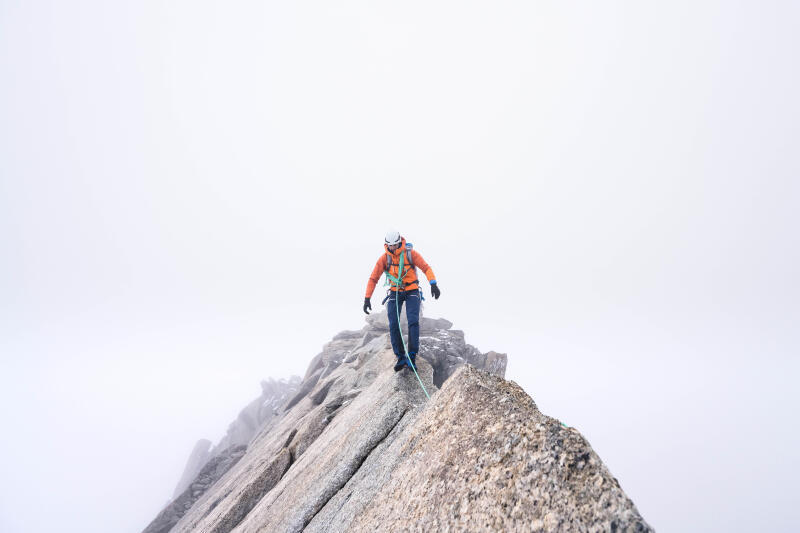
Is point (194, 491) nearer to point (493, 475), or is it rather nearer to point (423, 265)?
point (423, 265)

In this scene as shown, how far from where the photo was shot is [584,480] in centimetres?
378

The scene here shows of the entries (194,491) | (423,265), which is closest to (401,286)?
(423,265)

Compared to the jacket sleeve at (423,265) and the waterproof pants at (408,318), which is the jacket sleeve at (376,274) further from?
the jacket sleeve at (423,265)

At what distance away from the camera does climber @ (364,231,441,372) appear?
37.8 ft

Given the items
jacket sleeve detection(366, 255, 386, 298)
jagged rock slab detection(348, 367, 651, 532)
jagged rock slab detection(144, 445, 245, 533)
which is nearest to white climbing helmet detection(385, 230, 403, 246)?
jacket sleeve detection(366, 255, 386, 298)

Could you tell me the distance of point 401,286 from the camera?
463 inches

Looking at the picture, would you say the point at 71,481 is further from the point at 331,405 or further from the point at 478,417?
the point at 478,417

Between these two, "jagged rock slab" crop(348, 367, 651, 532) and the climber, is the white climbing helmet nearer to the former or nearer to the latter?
the climber

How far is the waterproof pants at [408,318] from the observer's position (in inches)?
454

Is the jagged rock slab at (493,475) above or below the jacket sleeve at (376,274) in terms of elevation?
below

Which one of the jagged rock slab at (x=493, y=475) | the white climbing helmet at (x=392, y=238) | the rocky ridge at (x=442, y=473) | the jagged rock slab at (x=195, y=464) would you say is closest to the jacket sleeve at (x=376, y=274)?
the white climbing helmet at (x=392, y=238)

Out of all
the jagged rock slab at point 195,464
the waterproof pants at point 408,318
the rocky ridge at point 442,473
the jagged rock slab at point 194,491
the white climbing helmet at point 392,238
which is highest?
the white climbing helmet at point 392,238

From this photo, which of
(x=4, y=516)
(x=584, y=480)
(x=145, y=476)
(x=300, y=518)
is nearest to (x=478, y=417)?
(x=584, y=480)

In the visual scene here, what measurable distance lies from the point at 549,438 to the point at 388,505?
335 centimetres
